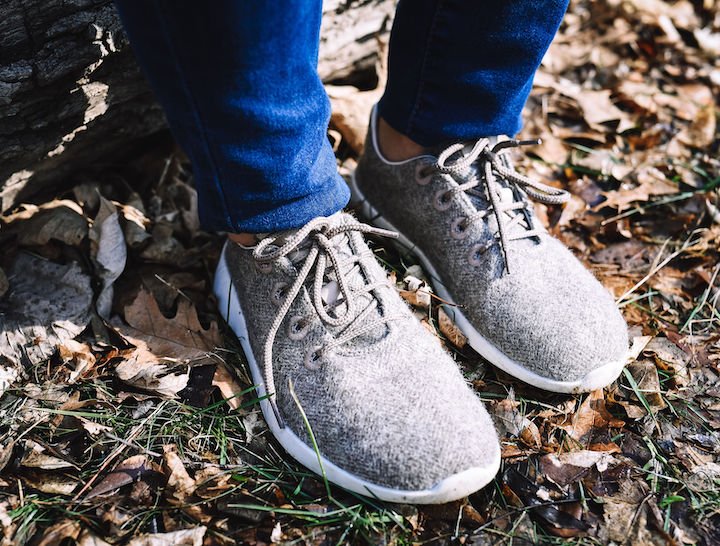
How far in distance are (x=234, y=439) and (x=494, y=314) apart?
71 centimetres

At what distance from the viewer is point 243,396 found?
1.59m

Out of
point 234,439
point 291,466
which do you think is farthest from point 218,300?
point 291,466

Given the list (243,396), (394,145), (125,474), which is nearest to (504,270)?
(394,145)

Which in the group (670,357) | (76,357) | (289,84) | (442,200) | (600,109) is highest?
(289,84)

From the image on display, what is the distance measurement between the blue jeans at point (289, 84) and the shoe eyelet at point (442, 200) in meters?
0.14

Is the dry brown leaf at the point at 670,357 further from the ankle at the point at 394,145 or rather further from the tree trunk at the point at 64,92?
the tree trunk at the point at 64,92

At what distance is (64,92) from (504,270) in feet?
4.10

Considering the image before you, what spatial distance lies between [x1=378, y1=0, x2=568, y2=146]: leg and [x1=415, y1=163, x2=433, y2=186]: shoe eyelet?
0.07 metres

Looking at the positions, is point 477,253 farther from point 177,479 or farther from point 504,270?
point 177,479

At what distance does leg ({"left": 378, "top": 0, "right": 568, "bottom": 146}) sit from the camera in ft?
4.82

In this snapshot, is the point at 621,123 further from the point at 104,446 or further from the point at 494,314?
the point at 104,446

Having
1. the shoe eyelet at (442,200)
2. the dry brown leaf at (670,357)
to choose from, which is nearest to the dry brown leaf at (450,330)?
the shoe eyelet at (442,200)

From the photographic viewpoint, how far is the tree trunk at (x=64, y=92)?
154 cm

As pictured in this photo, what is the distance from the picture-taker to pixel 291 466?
57.2 inches
